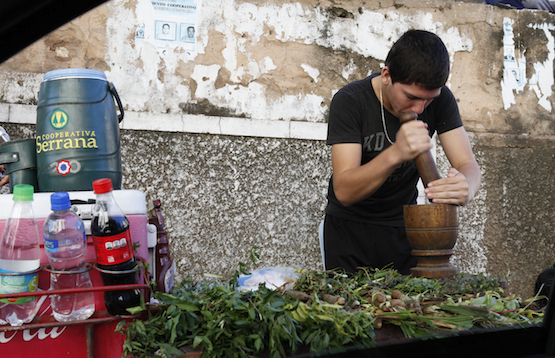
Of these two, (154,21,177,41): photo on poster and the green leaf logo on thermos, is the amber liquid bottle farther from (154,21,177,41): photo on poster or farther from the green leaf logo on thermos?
(154,21,177,41): photo on poster

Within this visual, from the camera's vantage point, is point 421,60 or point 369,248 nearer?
point 421,60

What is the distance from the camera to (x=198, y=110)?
116 inches

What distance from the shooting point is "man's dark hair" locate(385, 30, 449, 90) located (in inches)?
58.9

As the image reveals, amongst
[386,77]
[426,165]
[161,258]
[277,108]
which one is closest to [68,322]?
[161,258]

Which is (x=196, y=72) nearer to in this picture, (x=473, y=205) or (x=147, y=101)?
(x=147, y=101)

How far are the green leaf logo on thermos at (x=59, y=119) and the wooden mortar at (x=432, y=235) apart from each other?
1196 mm

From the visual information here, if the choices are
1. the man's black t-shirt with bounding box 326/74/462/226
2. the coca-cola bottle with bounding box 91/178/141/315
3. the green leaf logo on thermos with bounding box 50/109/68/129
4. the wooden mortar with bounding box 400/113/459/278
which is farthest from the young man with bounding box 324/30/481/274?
the green leaf logo on thermos with bounding box 50/109/68/129

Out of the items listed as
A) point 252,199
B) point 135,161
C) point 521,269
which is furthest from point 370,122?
point 521,269

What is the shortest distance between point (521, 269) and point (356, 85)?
2.60 meters

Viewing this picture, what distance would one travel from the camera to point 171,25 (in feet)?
9.64

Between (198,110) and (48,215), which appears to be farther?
(198,110)

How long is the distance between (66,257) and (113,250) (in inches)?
4.2

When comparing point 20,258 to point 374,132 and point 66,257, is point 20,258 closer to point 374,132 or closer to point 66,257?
point 66,257

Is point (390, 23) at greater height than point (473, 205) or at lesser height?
greater
